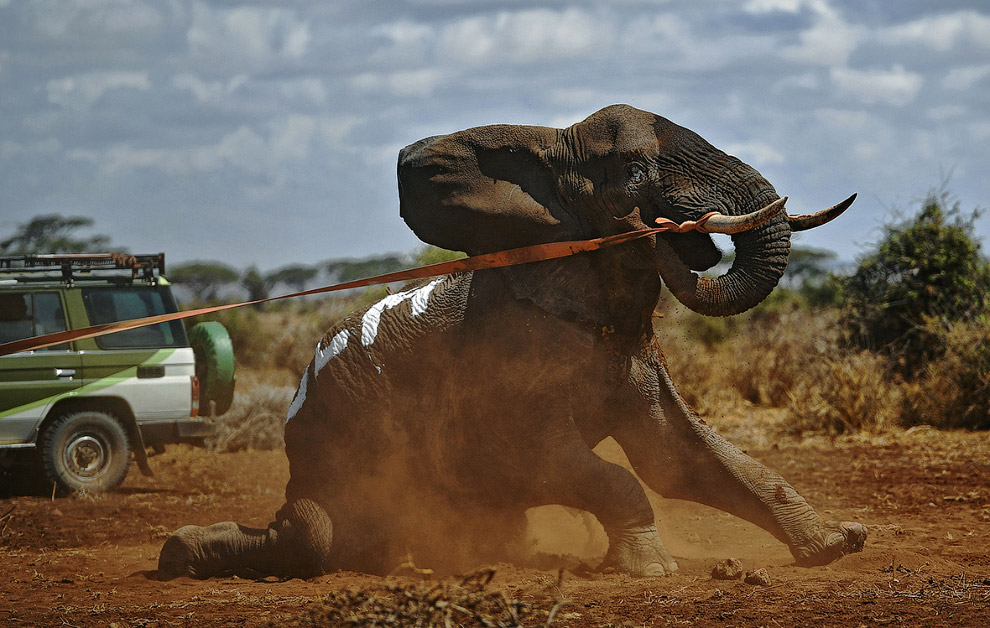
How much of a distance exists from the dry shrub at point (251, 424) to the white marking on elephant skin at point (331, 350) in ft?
22.3

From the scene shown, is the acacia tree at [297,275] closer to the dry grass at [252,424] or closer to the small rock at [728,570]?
the dry grass at [252,424]

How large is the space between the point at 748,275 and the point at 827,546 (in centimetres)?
167

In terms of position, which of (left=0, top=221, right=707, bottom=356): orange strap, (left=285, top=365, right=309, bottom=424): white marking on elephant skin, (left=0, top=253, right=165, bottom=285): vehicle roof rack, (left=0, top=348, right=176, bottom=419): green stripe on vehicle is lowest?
(left=285, top=365, right=309, bottom=424): white marking on elephant skin

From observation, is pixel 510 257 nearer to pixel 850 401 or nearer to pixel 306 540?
pixel 306 540

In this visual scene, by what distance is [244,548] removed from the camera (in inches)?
269

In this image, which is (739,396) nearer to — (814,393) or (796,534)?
(814,393)

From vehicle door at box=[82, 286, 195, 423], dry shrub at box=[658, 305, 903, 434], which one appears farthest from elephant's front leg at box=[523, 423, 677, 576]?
vehicle door at box=[82, 286, 195, 423]

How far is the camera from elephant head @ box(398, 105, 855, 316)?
584 cm

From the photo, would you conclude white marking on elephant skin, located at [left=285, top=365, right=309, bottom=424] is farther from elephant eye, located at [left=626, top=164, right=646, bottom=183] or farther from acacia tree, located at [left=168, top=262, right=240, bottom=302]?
acacia tree, located at [left=168, top=262, right=240, bottom=302]

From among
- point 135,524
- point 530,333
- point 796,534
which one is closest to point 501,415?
point 530,333

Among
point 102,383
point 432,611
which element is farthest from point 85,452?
point 432,611

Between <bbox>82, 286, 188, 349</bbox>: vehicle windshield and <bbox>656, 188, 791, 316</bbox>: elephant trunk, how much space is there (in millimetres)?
7280

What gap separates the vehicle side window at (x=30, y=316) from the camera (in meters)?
11.0

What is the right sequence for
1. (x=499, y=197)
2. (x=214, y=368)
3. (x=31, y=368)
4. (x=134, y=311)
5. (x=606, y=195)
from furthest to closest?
1. (x=214, y=368)
2. (x=134, y=311)
3. (x=31, y=368)
4. (x=499, y=197)
5. (x=606, y=195)
